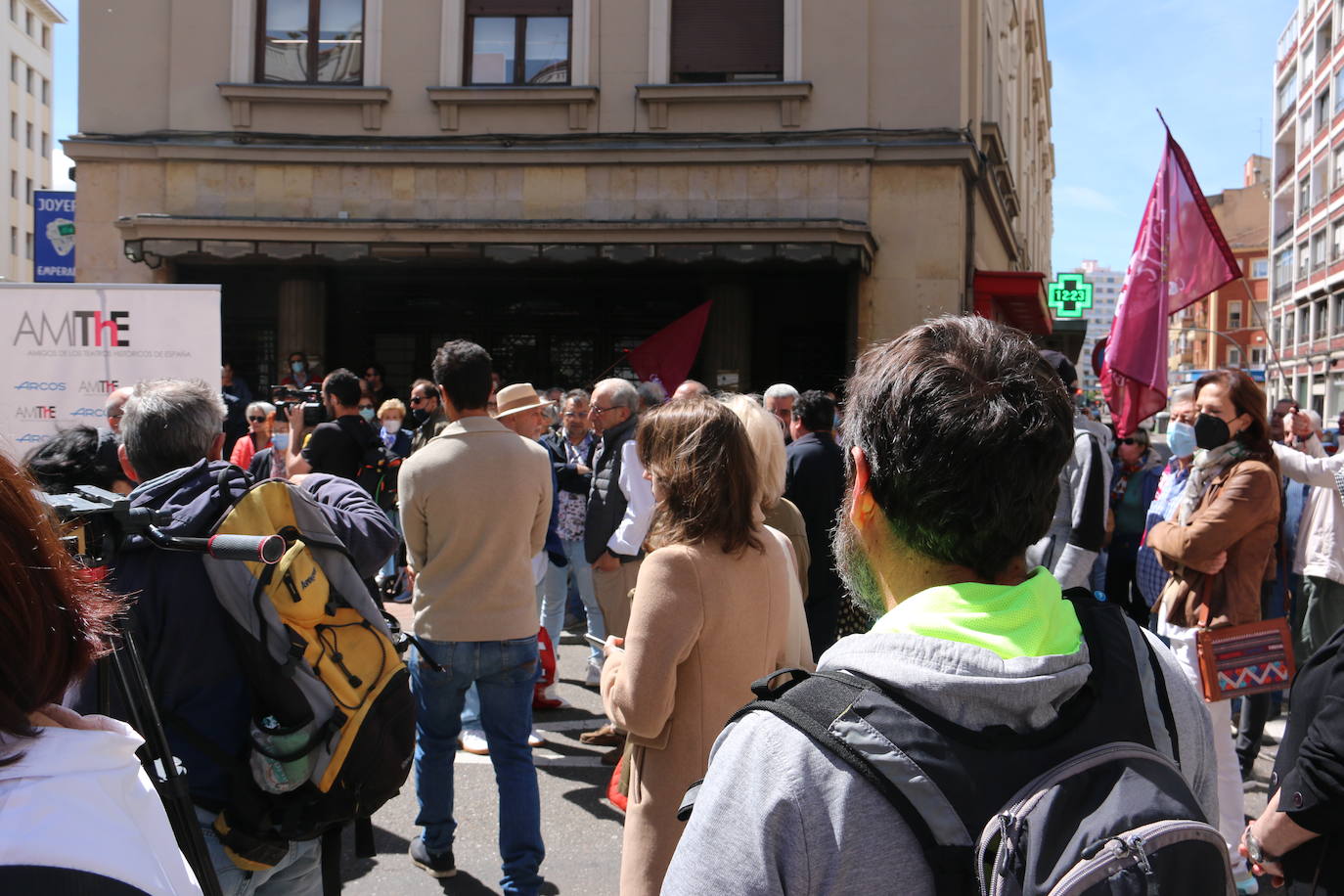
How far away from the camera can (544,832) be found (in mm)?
4617

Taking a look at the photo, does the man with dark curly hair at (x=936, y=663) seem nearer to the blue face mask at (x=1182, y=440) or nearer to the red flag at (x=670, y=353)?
the blue face mask at (x=1182, y=440)

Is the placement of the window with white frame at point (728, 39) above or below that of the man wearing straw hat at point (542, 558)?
above

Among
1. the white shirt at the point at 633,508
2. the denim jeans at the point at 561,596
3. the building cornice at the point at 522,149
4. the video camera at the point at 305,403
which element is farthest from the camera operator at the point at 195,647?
the building cornice at the point at 522,149

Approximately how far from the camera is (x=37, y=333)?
674 centimetres

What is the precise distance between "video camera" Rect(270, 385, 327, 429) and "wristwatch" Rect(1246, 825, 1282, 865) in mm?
6856

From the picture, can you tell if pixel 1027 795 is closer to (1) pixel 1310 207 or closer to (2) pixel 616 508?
(2) pixel 616 508

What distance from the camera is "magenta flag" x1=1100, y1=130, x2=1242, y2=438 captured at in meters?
6.27

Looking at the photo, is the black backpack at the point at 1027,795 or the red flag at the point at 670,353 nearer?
the black backpack at the point at 1027,795

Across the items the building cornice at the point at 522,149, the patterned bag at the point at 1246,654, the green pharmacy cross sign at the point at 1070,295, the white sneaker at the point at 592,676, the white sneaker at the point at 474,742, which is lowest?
the white sneaker at the point at 474,742

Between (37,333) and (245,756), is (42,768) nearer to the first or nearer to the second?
(245,756)

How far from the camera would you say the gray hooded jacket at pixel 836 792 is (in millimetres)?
1102

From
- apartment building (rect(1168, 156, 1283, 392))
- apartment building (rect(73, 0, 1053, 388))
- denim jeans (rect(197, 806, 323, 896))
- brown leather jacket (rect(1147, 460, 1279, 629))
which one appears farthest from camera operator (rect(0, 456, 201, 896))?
apartment building (rect(1168, 156, 1283, 392))

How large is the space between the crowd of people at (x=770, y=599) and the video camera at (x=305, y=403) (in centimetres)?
247

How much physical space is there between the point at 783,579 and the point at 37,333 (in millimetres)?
5971
